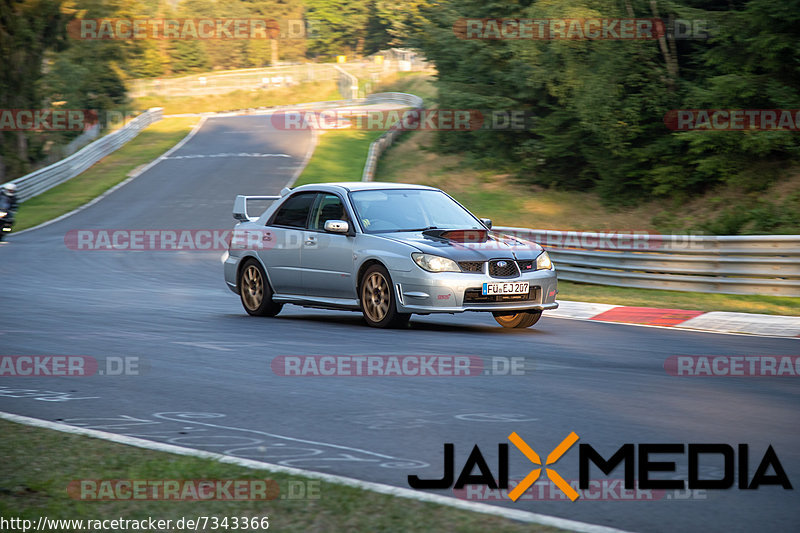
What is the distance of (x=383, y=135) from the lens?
4856 cm

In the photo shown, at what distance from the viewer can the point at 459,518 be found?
4.41m

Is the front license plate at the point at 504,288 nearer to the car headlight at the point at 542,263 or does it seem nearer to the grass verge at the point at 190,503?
the car headlight at the point at 542,263

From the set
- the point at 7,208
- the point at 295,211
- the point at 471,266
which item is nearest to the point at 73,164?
the point at 7,208

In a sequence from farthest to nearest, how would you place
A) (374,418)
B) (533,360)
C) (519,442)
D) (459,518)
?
1. (533,360)
2. (374,418)
3. (519,442)
4. (459,518)

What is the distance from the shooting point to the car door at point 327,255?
1199 cm

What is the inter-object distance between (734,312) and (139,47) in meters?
56.9

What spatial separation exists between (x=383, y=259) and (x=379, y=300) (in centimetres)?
47

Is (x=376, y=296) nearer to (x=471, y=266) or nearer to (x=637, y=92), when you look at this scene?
(x=471, y=266)

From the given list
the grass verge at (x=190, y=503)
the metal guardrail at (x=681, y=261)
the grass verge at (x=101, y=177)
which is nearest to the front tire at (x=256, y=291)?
the metal guardrail at (x=681, y=261)

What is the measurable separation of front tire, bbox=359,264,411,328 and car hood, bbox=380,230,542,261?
45 centimetres

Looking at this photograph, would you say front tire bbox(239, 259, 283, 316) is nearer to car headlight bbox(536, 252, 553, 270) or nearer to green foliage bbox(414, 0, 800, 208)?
car headlight bbox(536, 252, 553, 270)

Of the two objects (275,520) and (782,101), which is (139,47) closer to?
(782,101)

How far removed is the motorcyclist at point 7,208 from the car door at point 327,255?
17.2 metres

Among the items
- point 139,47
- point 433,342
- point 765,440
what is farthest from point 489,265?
point 139,47
